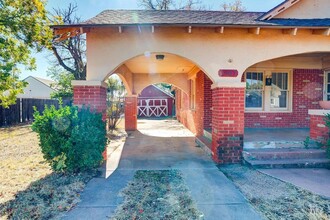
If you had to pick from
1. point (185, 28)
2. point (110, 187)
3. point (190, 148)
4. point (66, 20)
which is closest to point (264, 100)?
point (190, 148)

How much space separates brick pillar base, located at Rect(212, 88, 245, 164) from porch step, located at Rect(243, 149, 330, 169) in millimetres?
346

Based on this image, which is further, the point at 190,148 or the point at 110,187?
the point at 190,148

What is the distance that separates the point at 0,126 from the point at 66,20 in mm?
11159

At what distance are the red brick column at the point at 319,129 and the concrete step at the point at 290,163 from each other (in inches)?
25.2

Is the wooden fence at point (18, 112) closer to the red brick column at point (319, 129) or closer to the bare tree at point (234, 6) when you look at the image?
the red brick column at point (319, 129)

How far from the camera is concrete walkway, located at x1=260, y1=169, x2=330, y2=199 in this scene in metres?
3.95

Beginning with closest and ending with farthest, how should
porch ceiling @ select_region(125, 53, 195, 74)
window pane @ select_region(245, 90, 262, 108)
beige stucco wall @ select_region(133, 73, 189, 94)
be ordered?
porch ceiling @ select_region(125, 53, 195, 74) → window pane @ select_region(245, 90, 262, 108) → beige stucco wall @ select_region(133, 73, 189, 94)

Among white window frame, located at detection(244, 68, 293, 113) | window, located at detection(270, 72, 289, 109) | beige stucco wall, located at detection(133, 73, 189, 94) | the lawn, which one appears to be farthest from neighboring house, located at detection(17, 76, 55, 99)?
window, located at detection(270, 72, 289, 109)

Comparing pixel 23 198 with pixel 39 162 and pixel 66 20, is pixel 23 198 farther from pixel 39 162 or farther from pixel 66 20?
pixel 66 20

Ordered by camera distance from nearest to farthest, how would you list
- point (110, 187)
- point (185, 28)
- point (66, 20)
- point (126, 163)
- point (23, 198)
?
1. point (23, 198)
2. point (110, 187)
3. point (185, 28)
4. point (126, 163)
5. point (66, 20)

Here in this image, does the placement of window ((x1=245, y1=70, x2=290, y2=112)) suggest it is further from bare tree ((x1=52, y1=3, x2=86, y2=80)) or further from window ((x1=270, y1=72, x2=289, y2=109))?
bare tree ((x1=52, y1=3, x2=86, y2=80))

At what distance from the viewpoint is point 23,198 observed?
3.66 meters

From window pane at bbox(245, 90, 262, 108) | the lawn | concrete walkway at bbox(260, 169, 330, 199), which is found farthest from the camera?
window pane at bbox(245, 90, 262, 108)

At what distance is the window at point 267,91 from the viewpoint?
8375mm
